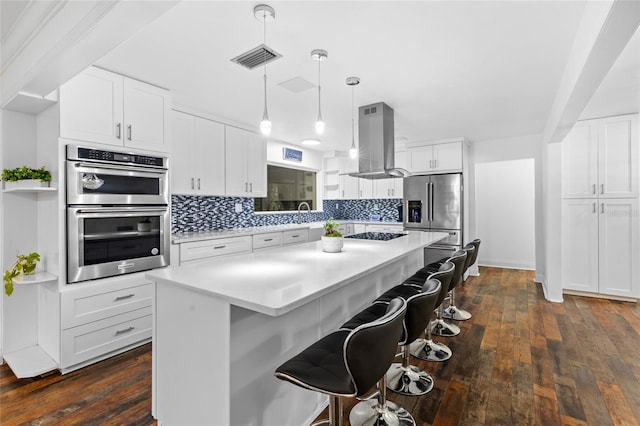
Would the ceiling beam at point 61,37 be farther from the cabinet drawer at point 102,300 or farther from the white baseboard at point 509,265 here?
the white baseboard at point 509,265

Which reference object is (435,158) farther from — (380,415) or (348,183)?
(380,415)

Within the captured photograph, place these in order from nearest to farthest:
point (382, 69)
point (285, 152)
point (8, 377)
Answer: point (8, 377)
point (382, 69)
point (285, 152)

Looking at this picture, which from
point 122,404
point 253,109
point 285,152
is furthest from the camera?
point 285,152

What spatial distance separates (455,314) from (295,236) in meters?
2.59

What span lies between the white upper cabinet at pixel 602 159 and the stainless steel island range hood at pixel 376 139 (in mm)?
2695

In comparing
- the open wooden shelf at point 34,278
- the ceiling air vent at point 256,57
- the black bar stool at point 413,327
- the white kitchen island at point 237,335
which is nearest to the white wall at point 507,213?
the black bar stool at point 413,327

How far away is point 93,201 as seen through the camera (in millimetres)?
2609

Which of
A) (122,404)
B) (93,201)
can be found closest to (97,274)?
(93,201)

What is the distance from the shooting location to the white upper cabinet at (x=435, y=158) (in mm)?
5473

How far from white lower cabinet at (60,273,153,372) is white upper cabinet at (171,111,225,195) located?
4.10 feet

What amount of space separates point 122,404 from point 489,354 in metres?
2.89

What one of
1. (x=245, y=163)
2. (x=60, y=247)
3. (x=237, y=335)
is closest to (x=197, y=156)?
(x=245, y=163)

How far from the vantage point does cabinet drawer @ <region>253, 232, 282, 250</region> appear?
432 cm

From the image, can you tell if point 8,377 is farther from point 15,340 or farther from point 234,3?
point 234,3
